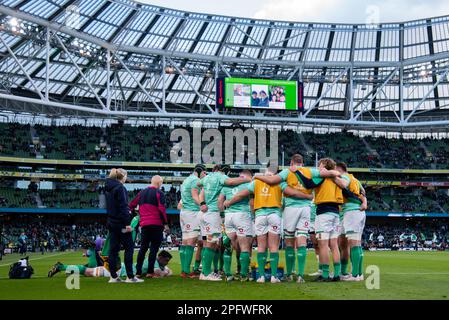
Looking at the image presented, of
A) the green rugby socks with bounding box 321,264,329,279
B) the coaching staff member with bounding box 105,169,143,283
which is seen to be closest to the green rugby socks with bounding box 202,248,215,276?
the coaching staff member with bounding box 105,169,143,283

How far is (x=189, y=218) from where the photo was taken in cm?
1222

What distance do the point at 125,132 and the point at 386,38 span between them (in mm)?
30192

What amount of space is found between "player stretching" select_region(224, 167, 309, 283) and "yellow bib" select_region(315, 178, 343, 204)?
34 centimetres

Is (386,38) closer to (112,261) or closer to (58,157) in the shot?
(58,157)

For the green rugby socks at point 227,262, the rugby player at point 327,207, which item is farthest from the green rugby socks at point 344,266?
the green rugby socks at point 227,262

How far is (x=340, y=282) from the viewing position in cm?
1051

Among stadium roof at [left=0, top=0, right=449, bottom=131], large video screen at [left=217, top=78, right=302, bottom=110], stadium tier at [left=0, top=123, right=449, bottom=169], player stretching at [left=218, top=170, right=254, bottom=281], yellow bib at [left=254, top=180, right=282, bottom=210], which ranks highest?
stadium roof at [left=0, top=0, right=449, bottom=131]

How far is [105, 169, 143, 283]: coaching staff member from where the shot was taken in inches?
401

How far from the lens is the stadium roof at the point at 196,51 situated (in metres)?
40.3

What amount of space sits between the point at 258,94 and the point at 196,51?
8.63 m

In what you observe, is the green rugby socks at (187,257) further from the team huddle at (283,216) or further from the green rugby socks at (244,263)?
the green rugby socks at (244,263)

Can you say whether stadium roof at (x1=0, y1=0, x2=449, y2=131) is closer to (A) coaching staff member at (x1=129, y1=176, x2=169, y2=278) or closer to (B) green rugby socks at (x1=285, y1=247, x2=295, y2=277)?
(A) coaching staff member at (x1=129, y1=176, x2=169, y2=278)

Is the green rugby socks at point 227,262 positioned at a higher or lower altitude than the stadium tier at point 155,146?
lower

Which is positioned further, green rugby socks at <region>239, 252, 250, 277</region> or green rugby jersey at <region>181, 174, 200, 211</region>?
green rugby jersey at <region>181, 174, 200, 211</region>
